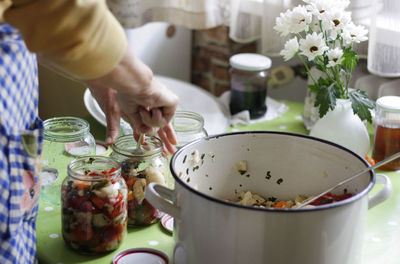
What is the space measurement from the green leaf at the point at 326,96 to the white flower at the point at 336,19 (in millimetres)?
113

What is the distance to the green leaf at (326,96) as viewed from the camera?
3.93 ft

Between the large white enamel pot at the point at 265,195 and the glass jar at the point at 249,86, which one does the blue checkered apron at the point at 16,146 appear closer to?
the large white enamel pot at the point at 265,195

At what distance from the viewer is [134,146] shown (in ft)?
3.50

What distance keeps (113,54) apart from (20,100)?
17cm

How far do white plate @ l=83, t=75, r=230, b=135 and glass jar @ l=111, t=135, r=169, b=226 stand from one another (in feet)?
1.20

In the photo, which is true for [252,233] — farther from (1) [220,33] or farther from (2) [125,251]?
(1) [220,33]

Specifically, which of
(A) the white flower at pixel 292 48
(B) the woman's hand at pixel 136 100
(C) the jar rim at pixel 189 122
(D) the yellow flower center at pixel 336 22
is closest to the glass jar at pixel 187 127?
(C) the jar rim at pixel 189 122

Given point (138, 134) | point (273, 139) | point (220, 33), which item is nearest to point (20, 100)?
point (138, 134)

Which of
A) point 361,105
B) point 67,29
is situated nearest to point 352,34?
point 361,105

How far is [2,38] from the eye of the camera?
0.76 metres

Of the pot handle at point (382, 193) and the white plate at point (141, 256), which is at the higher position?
the pot handle at point (382, 193)

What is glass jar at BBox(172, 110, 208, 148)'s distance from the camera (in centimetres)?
116

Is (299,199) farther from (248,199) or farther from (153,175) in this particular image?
(153,175)

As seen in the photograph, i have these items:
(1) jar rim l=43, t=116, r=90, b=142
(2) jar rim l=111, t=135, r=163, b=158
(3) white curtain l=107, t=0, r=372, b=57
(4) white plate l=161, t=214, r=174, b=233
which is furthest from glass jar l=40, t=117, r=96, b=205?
(3) white curtain l=107, t=0, r=372, b=57
